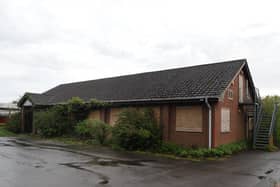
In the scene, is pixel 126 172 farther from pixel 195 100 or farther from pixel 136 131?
pixel 195 100

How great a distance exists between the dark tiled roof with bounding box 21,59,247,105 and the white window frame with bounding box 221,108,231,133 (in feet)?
5.67

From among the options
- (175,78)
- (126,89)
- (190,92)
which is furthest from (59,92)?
(190,92)

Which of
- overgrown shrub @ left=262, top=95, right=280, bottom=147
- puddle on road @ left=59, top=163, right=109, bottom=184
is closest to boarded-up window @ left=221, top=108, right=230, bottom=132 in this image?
overgrown shrub @ left=262, top=95, right=280, bottom=147

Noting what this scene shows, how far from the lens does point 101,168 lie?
9.99 meters

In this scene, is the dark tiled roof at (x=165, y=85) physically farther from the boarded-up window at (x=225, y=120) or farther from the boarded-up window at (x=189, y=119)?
the boarded-up window at (x=225, y=120)

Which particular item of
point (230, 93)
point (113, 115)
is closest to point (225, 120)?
point (230, 93)

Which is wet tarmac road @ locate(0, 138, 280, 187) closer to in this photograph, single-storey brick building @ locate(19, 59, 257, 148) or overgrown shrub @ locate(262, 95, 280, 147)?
single-storey brick building @ locate(19, 59, 257, 148)

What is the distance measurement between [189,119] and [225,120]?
226 centimetres

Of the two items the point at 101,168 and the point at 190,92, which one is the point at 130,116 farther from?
the point at 101,168

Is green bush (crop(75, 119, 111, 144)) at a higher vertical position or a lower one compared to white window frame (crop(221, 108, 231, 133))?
lower

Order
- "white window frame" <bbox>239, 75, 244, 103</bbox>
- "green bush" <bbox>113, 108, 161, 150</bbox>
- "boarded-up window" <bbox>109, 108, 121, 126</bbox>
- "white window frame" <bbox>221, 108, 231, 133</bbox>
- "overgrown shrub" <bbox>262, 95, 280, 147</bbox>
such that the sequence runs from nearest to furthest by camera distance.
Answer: "green bush" <bbox>113, 108, 161, 150</bbox>
"white window frame" <bbox>221, 108, 231, 133</bbox>
"white window frame" <bbox>239, 75, 244, 103</bbox>
"overgrown shrub" <bbox>262, 95, 280, 147</bbox>
"boarded-up window" <bbox>109, 108, 121, 126</bbox>

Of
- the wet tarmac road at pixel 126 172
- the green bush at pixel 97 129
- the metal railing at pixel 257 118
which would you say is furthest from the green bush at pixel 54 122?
the metal railing at pixel 257 118

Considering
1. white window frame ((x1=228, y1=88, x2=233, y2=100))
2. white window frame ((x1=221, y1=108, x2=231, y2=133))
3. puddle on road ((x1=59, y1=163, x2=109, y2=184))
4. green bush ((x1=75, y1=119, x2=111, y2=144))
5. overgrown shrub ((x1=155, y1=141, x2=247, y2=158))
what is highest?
white window frame ((x1=228, y1=88, x2=233, y2=100))

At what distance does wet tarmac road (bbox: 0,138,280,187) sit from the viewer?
799cm
